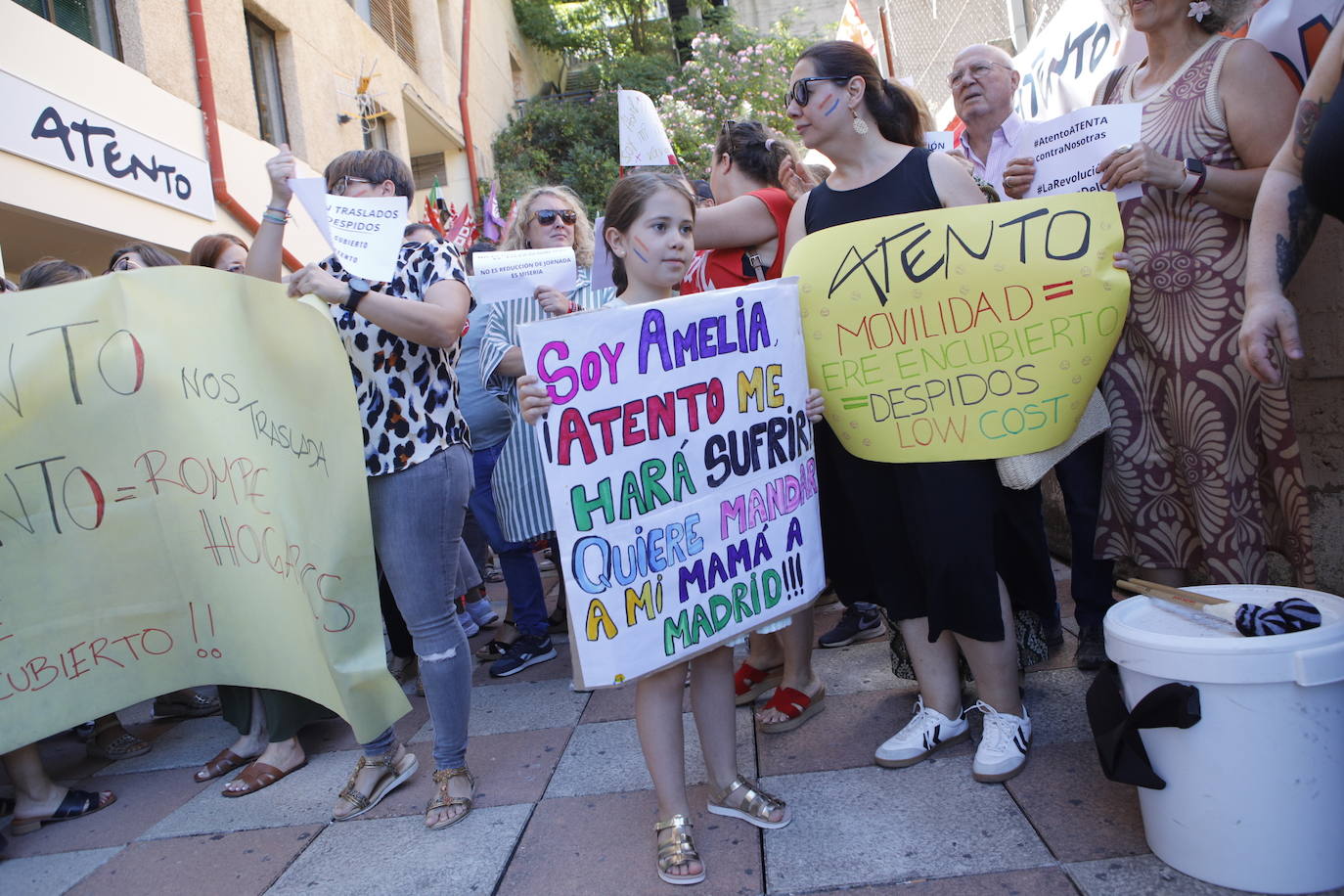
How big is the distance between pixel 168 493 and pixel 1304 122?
3.03m

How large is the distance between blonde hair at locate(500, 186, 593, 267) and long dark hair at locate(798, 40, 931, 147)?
6.11ft

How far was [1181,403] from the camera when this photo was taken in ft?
8.48

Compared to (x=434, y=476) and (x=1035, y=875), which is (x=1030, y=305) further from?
(x=434, y=476)

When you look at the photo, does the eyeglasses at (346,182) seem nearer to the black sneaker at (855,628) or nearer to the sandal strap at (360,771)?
the sandal strap at (360,771)

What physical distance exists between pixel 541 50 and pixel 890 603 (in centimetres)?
2284

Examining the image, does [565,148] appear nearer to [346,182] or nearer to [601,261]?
[601,261]

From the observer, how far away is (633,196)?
251cm

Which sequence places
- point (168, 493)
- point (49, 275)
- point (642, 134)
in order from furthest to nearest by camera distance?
point (642, 134) < point (49, 275) < point (168, 493)

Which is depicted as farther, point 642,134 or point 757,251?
point 642,134

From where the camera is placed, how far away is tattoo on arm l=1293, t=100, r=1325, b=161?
1.82 meters

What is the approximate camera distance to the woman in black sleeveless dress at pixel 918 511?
2502mm

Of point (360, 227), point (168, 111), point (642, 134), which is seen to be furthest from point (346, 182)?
point (168, 111)

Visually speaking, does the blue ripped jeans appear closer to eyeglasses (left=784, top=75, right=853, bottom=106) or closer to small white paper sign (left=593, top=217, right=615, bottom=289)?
small white paper sign (left=593, top=217, right=615, bottom=289)

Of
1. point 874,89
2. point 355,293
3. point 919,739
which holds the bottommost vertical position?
point 919,739
